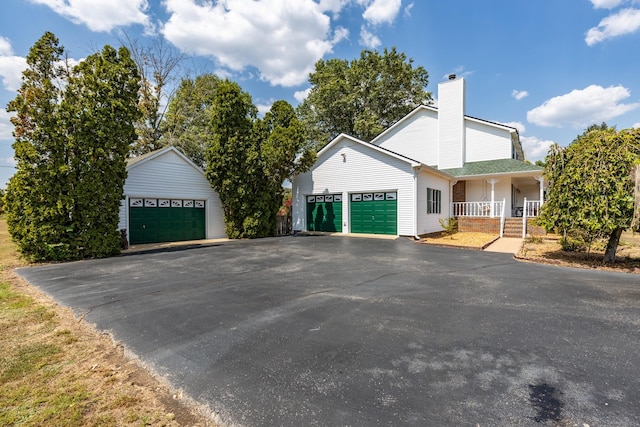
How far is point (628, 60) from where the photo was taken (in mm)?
16250

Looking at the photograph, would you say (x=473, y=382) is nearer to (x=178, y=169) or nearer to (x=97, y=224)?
(x=97, y=224)

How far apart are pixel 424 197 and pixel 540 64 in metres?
9.30

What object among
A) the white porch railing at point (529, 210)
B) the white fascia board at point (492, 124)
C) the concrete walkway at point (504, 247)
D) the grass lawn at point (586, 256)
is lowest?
the concrete walkway at point (504, 247)

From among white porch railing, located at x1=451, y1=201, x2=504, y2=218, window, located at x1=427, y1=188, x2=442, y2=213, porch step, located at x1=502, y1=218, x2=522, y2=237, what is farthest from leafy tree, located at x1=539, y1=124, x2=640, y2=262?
white porch railing, located at x1=451, y1=201, x2=504, y2=218

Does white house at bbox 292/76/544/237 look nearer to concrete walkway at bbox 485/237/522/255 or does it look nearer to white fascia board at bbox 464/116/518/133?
white fascia board at bbox 464/116/518/133

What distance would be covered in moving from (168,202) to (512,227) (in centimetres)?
A: 1873

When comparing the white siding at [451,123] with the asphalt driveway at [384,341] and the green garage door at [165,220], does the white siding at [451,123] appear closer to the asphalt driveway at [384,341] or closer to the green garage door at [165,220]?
the asphalt driveway at [384,341]

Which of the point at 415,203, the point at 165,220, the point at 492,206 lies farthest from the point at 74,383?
the point at 492,206

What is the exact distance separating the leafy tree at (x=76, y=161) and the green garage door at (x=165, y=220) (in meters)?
3.10

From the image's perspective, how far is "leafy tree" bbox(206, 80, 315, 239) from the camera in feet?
53.0

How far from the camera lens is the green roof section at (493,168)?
16.2 meters

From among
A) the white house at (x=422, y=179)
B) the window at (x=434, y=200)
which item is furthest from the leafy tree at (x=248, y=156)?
the window at (x=434, y=200)

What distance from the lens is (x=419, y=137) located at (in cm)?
2123

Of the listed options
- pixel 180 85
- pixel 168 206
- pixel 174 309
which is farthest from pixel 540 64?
pixel 180 85
